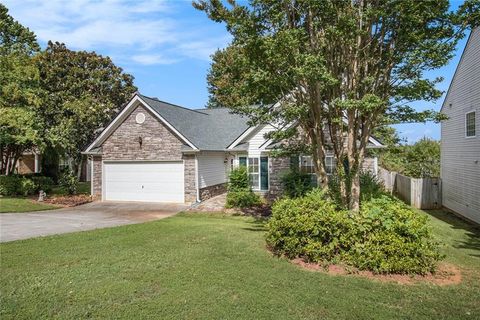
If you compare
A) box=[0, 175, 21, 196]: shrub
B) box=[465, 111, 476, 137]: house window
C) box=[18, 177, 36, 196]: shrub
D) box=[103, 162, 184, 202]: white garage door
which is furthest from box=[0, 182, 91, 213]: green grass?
box=[465, 111, 476, 137]: house window

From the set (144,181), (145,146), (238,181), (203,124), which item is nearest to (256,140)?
(238,181)

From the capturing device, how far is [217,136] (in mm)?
22156

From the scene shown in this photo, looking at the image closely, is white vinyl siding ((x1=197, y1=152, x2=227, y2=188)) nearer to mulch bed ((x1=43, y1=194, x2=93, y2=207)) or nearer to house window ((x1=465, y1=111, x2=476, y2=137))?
mulch bed ((x1=43, y1=194, x2=93, y2=207))

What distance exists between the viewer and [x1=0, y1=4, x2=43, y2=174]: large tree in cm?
1862

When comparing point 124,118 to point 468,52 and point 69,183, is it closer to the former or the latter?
point 69,183

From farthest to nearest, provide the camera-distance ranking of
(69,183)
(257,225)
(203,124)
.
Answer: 1. (203,124)
2. (69,183)
3. (257,225)

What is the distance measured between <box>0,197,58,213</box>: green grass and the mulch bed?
2.46ft

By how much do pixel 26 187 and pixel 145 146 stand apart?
8197 millimetres

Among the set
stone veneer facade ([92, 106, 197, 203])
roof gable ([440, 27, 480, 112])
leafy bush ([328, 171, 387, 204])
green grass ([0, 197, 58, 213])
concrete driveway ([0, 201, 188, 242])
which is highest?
roof gable ([440, 27, 480, 112])

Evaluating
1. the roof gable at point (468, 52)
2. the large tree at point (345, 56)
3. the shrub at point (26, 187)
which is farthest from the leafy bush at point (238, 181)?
the shrub at point (26, 187)

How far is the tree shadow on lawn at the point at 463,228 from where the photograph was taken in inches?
392

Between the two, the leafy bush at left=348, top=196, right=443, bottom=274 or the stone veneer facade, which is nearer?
the leafy bush at left=348, top=196, right=443, bottom=274

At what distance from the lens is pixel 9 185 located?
20.3 metres

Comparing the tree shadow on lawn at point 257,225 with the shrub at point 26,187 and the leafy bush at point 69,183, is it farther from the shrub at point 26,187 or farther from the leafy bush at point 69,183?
the shrub at point 26,187
